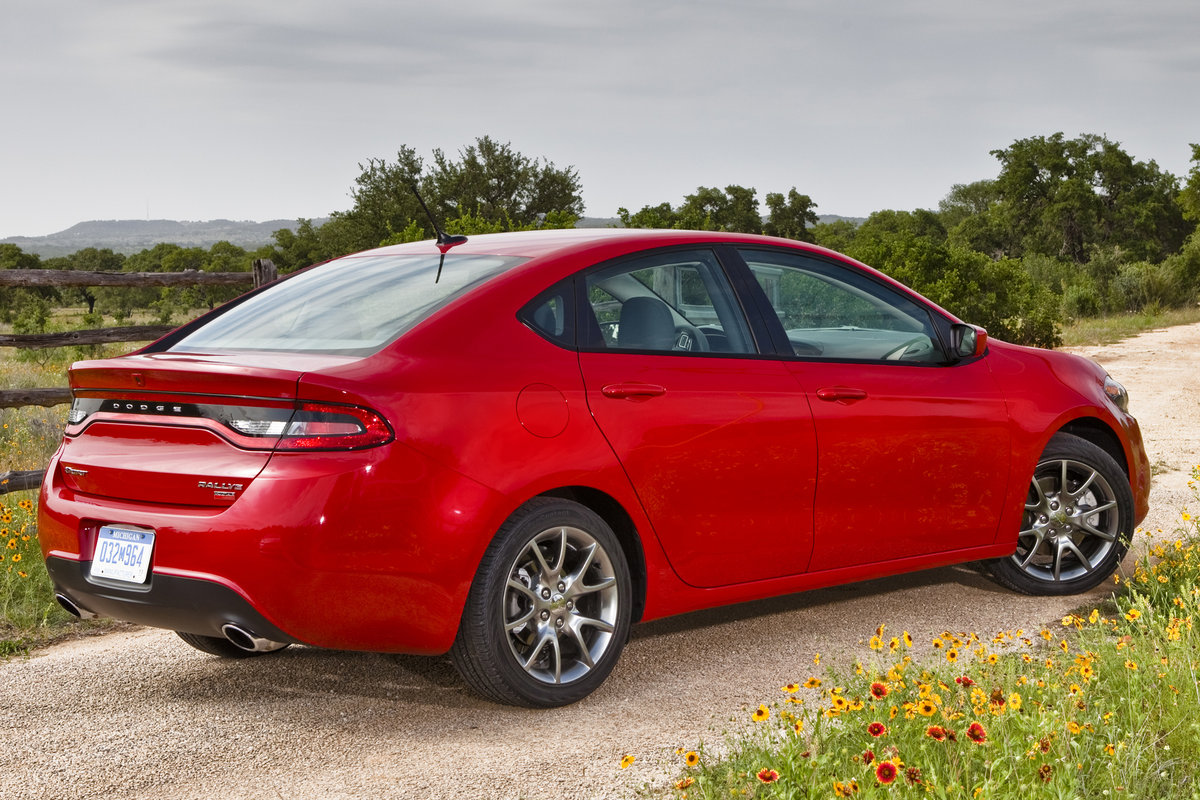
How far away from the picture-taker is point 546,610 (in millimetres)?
4184

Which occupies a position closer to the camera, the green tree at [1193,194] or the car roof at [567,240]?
the car roof at [567,240]

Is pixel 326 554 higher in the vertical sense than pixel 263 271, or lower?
lower

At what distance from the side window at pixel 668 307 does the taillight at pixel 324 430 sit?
0.94 metres

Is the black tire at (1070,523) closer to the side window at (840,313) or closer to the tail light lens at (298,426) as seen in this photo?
the side window at (840,313)

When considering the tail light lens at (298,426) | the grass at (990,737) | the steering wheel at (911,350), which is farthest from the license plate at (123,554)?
the steering wheel at (911,350)

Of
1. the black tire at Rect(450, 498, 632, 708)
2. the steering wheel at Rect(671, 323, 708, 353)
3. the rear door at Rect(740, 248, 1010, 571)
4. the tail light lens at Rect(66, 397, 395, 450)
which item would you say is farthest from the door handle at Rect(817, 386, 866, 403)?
the tail light lens at Rect(66, 397, 395, 450)

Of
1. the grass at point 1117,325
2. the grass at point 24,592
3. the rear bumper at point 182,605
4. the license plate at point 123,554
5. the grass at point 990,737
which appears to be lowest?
the grass at point 24,592

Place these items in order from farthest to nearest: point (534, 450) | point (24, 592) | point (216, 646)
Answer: point (24, 592) → point (216, 646) → point (534, 450)

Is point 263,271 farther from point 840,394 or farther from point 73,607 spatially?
point 840,394

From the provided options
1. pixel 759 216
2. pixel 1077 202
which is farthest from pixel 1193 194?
pixel 759 216

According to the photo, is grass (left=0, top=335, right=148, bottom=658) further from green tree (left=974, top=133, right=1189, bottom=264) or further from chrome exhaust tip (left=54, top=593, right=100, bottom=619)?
green tree (left=974, top=133, right=1189, bottom=264)

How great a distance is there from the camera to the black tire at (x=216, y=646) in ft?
16.3

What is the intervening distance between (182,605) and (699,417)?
1817 mm

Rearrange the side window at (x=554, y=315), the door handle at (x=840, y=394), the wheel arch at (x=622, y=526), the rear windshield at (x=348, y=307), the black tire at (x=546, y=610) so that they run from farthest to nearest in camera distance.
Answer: the door handle at (x=840, y=394) < the wheel arch at (x=622, y=526) < the side window at (x=554, y=315) < the rear windshield at (x=348, y=307) < the black tire at (x=546, y=610)
